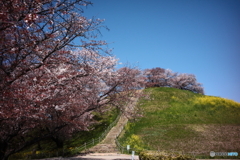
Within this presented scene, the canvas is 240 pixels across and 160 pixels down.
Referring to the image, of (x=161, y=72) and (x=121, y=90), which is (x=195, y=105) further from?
(x=161, y=72)

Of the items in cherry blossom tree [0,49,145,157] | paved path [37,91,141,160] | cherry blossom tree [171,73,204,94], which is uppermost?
cherry blossom tree [171,73,204,94]

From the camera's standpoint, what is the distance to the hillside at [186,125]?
2191 cm

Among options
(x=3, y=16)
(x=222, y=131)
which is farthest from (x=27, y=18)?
(x=222, y=131)

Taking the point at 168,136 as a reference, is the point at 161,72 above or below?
above

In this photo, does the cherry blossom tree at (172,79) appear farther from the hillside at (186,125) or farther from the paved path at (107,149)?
the paved path at (107,149)

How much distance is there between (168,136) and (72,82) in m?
20.1

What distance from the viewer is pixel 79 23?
Answer: 238 inches

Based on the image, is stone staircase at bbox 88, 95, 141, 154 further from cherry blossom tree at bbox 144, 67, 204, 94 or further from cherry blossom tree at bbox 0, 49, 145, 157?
cherry blossom tree at bbox 144, 67, 204, 94

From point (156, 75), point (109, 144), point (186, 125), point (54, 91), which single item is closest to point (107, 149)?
point (109, 144)

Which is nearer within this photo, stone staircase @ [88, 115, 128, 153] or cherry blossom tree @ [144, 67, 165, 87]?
stone staircase @ [88, 115, 128, 153]

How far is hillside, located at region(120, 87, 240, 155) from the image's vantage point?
21.9 meters

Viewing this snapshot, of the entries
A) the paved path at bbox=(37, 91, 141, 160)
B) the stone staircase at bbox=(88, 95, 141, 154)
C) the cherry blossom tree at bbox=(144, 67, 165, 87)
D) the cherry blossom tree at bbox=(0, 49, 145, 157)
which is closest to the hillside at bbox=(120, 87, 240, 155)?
the stone staircase at bbox=(88, 95, 141, 154)

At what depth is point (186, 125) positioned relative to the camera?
28.3 meters

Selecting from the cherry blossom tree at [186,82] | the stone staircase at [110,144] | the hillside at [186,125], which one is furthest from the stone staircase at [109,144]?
the cherry blossom tree at [186,82]
